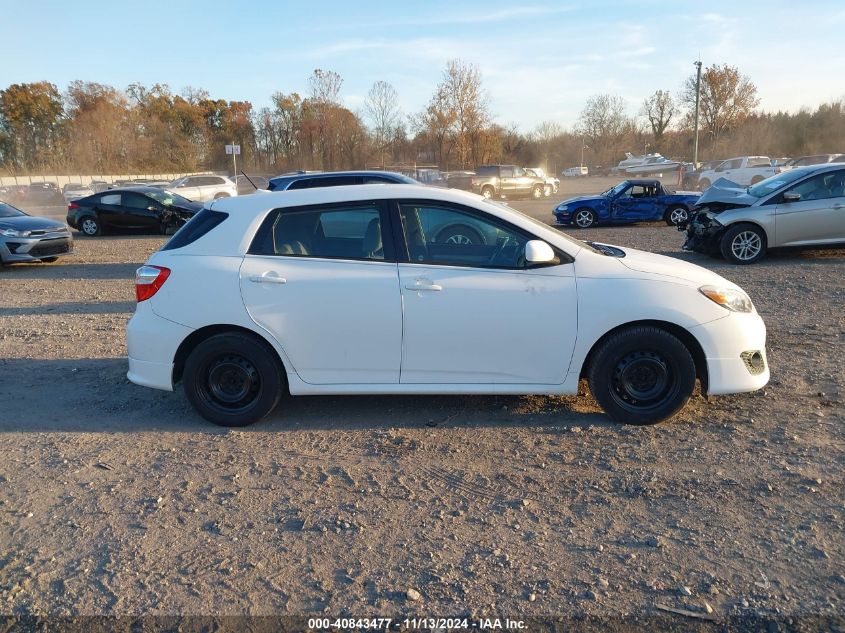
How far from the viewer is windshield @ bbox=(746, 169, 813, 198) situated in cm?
1166

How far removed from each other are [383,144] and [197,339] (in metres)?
56.9

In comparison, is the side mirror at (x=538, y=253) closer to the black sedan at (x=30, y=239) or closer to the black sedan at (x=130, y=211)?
the black sedan at (x=30, y=239)

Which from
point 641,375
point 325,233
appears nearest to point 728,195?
point 641,375

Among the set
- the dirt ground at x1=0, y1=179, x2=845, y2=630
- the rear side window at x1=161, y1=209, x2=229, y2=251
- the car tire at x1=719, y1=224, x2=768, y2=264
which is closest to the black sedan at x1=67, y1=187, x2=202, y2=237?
the car tire at x1=719, y1=224, x2=768, y2=264

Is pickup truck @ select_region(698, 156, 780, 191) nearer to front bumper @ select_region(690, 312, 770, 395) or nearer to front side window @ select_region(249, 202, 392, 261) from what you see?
front bumper @ select_region(690, 312, 770, 395)

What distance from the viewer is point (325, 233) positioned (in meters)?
4.84

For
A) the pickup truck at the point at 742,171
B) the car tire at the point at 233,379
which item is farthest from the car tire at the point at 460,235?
the pickup truck at the point at 742,171

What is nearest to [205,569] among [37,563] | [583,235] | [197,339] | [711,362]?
[37,563]

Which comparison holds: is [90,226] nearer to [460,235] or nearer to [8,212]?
[8,212]

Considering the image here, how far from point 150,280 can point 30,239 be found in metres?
10.1

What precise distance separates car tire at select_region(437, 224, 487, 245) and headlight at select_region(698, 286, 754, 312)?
1557 millimetres

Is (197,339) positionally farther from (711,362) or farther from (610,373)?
(711,362)

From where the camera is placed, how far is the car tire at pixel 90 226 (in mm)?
19547

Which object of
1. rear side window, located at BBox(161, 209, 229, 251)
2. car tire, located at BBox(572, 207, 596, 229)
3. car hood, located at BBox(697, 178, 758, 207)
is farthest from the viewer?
car tire, located at BBox(572, 207, 596, 229)
